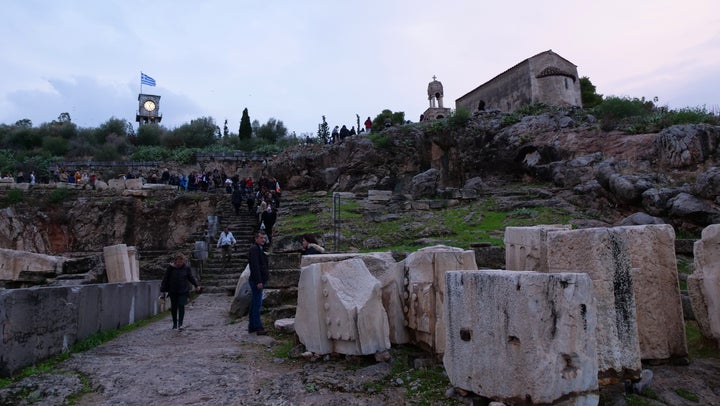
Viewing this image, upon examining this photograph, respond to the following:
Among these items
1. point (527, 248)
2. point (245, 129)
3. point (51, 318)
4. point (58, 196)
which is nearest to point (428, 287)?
point (527, 248)

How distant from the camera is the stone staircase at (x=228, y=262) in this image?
12508 millimetres

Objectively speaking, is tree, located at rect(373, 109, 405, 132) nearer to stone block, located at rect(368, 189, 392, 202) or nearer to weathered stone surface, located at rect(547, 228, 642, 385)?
stone block, located at rect(368, 189, 392, 202)

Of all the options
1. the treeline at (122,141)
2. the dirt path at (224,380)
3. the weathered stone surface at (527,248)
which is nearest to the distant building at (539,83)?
the treeline at (122,141)

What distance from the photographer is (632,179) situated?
16344 mm

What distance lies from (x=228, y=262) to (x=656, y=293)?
1157 centimetres

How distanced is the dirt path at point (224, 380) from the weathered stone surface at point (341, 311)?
0.22 meters

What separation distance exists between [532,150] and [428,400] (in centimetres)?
2219

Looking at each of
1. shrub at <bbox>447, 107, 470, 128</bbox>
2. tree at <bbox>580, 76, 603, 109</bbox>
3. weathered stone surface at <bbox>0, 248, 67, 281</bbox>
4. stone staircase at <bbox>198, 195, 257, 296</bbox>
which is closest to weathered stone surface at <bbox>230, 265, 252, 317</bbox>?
stone staircase at <bbox>198, 195, 257, 296</bbox>

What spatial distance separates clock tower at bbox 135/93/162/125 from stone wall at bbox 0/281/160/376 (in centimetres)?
5502

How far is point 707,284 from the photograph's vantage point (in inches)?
198

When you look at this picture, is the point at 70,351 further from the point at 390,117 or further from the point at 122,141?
the point at 122,141

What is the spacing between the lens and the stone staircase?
1251 cm

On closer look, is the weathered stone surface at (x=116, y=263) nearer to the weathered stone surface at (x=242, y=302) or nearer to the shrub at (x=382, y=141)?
the weathered stone surface at (x=242, y=302)

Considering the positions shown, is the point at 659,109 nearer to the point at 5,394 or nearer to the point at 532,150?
the point at 532,150
